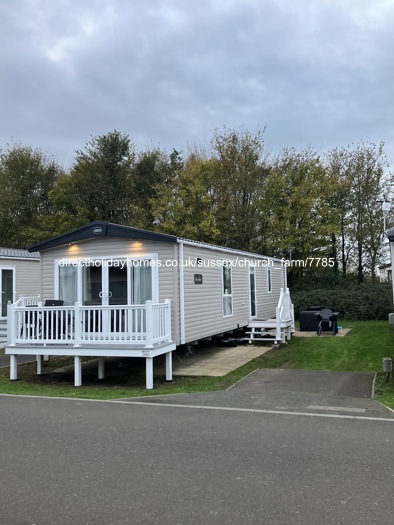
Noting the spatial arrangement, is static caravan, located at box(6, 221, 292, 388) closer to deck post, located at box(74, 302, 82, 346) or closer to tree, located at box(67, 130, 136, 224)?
deck post, located at box(74, 302, 82, 346)

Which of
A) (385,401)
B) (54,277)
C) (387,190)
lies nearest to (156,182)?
(387,190)

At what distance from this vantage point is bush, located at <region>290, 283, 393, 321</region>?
2034cm

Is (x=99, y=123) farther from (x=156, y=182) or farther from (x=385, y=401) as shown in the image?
(x=385, y=401)

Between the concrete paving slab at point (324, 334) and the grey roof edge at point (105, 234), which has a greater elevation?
the grey roof edge at point (105, 234)

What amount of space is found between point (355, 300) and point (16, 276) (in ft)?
46.7

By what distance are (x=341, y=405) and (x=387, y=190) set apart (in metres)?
20.8

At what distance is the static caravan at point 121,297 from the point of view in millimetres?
9341

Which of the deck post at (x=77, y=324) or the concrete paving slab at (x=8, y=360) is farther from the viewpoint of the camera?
the concrete paving slab at (x=8, y=360)

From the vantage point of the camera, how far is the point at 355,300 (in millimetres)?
21062

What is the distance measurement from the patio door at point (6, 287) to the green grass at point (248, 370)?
472cm

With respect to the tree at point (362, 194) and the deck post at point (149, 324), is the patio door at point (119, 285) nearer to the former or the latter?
the deck post at point (149, 324)

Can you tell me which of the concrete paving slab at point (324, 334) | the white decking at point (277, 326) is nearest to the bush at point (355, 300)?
the concrete paving slab at point (324, 334)

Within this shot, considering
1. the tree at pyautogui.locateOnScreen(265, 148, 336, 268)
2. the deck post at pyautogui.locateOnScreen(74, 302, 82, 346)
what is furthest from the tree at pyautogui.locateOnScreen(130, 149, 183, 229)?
the deck post at pyautogui.locateOnScreen(74, 302, 82, 346)

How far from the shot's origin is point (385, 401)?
24.6 feet
